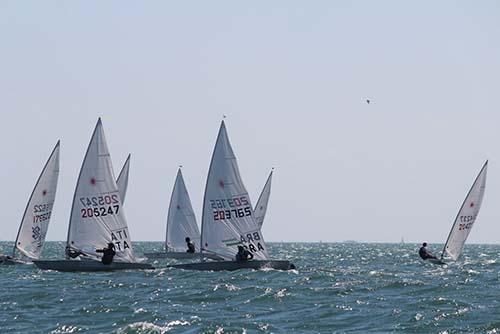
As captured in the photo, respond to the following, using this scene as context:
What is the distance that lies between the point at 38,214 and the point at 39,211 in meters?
0.16

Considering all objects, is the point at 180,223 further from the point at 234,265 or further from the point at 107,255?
the point at 107,255

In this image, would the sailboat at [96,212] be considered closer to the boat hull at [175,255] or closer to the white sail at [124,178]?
the boat hull at [175,255]

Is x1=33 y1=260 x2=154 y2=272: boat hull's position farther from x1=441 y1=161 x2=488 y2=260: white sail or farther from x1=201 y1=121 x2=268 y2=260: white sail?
x1=441 y1=161 x2=488 y2=260: white sail

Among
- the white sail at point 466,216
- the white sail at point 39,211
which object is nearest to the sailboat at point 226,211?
the white sail at point 39,211

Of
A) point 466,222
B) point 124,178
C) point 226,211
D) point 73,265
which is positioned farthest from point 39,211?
point 466,222

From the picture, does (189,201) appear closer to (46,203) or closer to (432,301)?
(46,203)

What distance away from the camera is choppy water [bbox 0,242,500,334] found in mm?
27484

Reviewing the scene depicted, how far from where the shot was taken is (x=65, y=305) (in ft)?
104

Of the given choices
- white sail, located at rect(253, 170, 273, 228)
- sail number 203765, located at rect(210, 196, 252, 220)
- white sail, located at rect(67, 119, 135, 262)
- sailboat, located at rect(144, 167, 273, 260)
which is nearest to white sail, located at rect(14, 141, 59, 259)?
white sail, located at rect(67, 119, 135, 262)

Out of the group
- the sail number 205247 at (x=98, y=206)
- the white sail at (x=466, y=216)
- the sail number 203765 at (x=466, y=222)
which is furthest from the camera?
the sail number 203765 at (x=466, y=222)

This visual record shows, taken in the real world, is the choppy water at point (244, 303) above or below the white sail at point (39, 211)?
below

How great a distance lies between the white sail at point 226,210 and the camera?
47219 mm

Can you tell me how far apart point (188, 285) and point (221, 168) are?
30.2 ft

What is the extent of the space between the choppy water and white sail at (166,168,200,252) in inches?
1045
